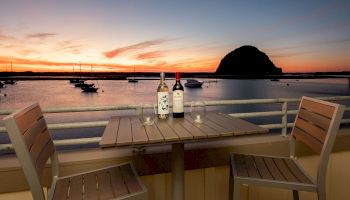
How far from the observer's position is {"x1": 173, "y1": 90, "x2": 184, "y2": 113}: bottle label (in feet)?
5.41

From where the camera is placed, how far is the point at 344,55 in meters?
16.8

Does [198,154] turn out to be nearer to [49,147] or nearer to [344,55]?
[49,147]

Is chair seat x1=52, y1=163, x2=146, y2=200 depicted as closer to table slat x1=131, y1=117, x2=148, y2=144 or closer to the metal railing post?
table slat x1=131, y1=117, x2=148, y2=144

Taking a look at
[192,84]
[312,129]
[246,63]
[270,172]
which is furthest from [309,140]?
[192,84]

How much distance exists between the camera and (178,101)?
1.69 m

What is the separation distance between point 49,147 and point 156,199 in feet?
3.04

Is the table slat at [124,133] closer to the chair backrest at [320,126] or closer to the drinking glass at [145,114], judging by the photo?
the drinking glass at [145,114]

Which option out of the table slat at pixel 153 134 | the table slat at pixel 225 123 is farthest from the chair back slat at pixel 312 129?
the table slat at pixel 153 134

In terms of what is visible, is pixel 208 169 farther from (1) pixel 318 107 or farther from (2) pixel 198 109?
(1) pixel 318 107

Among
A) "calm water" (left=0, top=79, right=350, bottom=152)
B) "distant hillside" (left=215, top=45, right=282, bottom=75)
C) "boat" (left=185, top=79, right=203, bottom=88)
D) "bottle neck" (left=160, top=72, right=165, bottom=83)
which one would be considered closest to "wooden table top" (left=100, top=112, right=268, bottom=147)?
"bottle neck" (left=160, top=72, right=165, bottom=83)

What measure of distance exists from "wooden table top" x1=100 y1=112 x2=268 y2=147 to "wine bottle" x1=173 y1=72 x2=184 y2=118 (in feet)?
0.32

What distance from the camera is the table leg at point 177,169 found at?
58.9 inches

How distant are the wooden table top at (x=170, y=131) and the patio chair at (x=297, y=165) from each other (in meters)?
0.30

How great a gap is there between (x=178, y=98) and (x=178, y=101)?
0.08 feet
